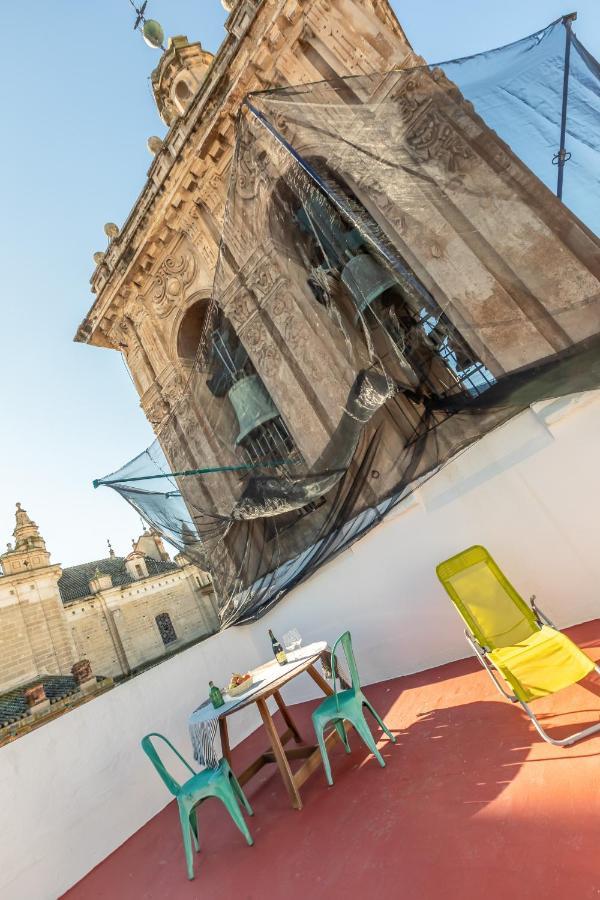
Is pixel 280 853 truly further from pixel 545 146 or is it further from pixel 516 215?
pixel 545 146

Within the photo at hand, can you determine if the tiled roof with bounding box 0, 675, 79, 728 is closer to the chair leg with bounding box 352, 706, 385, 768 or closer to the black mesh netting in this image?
the black mesh netting

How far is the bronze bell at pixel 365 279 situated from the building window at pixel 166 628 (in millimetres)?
22329

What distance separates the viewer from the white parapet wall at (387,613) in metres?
3.28

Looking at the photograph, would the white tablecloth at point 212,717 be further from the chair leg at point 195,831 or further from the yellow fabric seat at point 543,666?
the yellow fabric seat at point 543,666

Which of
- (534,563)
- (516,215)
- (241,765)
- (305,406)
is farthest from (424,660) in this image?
(516,215)

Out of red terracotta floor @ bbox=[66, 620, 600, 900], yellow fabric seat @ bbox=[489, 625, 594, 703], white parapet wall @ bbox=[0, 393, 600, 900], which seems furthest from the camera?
white parapet wall @ bbox=[0, 393, 600, 900]

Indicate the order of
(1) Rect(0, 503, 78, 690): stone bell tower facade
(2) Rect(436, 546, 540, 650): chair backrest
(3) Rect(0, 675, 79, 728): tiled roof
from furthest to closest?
(1) Rect(0, 503, 78, 690): stone bell tower facade < (3) Rect(0, 675, 79, 728): tiled roof < (2) Rect(436, 546, 540, 650): chair backrest

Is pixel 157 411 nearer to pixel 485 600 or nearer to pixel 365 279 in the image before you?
pixel 365 279

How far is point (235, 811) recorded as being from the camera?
270 cm

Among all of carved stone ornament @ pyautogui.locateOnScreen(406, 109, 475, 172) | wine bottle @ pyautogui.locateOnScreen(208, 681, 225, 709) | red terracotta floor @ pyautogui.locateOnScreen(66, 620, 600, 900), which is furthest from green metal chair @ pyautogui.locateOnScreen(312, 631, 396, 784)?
carved stone ornament @ pyautogui.locateOnScreen(406, 109, 475, 172)

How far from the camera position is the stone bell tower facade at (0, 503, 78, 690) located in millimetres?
→ 17047

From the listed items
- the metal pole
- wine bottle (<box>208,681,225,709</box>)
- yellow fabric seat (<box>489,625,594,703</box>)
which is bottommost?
yellow fabric seat (<box>489,625,594,703</box>)

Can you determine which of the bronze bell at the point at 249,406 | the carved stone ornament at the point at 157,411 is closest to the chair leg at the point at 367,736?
the bronze bell at the point at 249,406

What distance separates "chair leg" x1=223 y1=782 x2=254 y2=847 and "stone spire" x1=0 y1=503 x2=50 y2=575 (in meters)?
21.1
